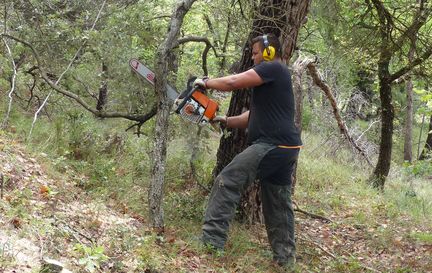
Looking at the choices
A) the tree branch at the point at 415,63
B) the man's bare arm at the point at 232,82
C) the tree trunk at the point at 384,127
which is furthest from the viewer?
the tree trunk at the point at 384,127

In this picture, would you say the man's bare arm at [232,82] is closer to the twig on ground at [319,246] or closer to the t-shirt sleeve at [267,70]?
the t-shirt sleeve at [267,70]

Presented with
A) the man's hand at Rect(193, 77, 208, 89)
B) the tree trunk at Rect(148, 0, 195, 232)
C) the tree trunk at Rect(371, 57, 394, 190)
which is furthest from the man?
the tree trunk at Rect(371, 57, 394, 190)

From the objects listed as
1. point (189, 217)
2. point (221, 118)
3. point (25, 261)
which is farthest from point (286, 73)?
point (25, 261)

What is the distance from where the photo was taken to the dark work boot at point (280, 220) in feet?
16.8

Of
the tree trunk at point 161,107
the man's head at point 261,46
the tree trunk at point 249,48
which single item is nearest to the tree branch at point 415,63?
the tree trunk at point 249,48

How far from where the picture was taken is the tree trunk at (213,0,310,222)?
18.4ft

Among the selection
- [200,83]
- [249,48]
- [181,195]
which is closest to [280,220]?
[181,195]

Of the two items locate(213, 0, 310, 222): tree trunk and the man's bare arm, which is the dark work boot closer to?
locate(213, 0, 310, 222): tree trunk

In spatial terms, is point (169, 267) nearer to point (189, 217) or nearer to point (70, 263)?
point (70, 263)

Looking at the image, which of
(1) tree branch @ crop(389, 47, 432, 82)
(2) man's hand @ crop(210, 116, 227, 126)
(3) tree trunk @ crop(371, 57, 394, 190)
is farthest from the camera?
(3) tree trunk @ crop(371, 57, 394, 190)

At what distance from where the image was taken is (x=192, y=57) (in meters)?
8.32

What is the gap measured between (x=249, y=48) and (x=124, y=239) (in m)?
2.79

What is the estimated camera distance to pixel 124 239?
13.6ft

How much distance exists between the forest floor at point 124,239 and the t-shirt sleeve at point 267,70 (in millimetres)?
1740
